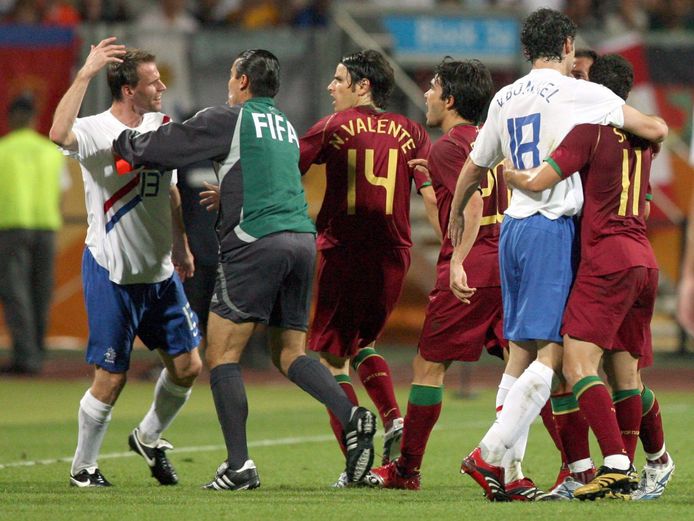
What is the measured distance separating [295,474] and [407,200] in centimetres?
174

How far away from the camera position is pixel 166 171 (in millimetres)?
7863

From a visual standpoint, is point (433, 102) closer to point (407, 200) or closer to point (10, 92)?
point (407, 200)

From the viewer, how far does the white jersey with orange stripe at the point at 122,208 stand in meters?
7.81

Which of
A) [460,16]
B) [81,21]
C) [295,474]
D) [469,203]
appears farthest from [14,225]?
[469,203]

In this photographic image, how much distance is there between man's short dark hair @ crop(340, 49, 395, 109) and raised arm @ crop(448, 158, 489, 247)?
1.23 metres

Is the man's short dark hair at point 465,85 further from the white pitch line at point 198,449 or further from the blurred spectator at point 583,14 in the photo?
the blurred spectator at point 583,14

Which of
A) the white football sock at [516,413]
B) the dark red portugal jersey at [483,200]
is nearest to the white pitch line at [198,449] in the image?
the dark red portugal jersey at [483,200]

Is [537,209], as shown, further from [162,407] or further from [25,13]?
[25,13]

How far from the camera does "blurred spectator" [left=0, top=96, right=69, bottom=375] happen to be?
15938 millimetres

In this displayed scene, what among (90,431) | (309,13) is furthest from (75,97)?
(309,13)

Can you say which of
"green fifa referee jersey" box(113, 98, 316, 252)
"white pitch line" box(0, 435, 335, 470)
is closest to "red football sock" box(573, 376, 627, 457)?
"green fifa referee jersey" box(113, 98, 316, 252)

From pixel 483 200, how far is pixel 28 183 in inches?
362

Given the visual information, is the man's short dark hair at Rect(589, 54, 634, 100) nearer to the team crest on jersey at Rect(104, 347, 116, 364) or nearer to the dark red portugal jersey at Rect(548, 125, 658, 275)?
the dark red portugal jersey at Rect(548, 125, 658, 275)

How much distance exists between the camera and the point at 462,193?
7.27m
